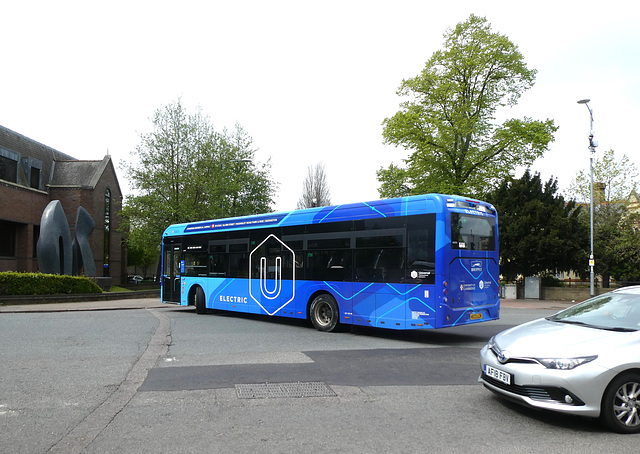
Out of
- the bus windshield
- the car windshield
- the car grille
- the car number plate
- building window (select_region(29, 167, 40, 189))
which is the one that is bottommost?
the car grille

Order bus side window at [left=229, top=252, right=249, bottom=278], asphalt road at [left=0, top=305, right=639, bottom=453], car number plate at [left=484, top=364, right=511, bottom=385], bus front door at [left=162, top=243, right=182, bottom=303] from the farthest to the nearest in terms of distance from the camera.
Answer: bus front door at [left=162, top=243, right=182, bottom=303], bus side window at [left=229, top=252, right=249, bottom=278], car number plate at [left=484, top=364, right=511, bottom=385], asphalt road at [left=0, top=305, right=639, bottom=453]

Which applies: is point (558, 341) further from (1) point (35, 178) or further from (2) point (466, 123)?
(1) point (35, 178)

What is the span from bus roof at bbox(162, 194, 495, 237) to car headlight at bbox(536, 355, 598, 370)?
5389mm

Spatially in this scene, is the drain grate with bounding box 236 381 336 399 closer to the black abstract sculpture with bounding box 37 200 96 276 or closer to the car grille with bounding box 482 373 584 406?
the car grille with bounding box 482 373 584 406

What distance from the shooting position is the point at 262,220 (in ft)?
46.4

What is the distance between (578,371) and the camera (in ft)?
15.8

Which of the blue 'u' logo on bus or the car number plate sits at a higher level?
the blue 'u' logo on bus

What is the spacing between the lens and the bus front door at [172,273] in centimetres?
1720

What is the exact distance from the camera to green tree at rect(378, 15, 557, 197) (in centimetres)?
2781

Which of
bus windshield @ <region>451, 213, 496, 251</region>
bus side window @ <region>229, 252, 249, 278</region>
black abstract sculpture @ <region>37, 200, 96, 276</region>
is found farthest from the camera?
black abstract sculpture @ <region>37, 200, 96, 276</region>

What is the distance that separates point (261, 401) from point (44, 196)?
39.1m

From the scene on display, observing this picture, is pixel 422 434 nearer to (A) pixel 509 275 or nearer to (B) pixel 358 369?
(B) pixel 358 369

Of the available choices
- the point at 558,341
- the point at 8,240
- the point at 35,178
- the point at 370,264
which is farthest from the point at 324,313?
the point at 35,178

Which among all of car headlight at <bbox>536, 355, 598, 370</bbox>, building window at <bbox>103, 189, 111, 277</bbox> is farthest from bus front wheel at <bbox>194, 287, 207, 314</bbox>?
building window at <bbox>103, 189, 111, 277</bbox>
